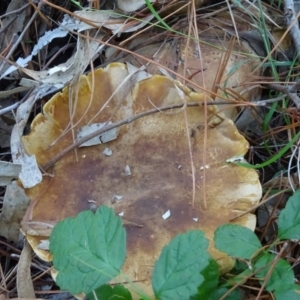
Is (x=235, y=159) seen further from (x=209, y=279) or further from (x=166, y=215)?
(x=209, y=279)

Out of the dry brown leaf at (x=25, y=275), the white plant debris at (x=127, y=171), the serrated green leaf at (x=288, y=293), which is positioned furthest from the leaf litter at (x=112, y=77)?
the serrated green leaf at (x=288, y=293)

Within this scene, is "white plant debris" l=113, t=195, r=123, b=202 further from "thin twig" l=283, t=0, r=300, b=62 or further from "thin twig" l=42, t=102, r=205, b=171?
"thin twig" l=283, t=0, r=300, b=62

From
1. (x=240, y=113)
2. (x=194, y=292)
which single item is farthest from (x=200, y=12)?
(x=194, y=292)

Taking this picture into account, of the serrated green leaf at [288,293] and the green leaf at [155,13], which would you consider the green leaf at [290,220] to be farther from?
the green leaf at [155,13]

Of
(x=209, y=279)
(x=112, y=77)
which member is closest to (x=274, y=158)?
(x=209, y=279)

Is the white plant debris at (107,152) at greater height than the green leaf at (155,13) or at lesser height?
lesser

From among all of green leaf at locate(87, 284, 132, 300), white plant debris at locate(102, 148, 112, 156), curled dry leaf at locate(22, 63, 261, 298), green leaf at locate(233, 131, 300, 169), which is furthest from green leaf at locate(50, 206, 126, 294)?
green leaf at locate(233, 131, 300, 169)
